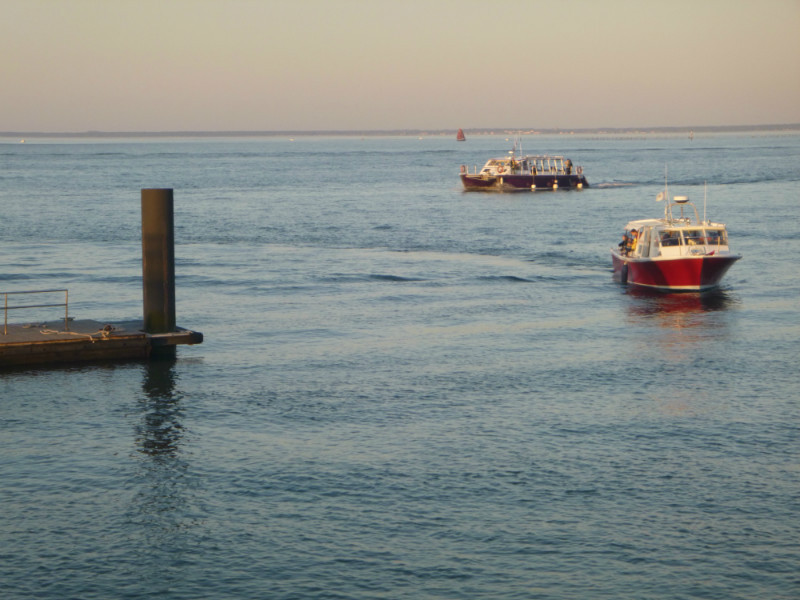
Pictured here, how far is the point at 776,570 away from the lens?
19641mm

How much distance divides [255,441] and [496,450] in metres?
6.35

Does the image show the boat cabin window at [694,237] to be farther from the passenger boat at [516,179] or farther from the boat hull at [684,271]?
the passenger boat at [516,179]

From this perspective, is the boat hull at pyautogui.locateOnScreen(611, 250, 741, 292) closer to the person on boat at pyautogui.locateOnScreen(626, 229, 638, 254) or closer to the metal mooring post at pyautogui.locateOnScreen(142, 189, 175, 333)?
the person on boat at pyautogui.locateOnScreen(626, 229, 638, 254)

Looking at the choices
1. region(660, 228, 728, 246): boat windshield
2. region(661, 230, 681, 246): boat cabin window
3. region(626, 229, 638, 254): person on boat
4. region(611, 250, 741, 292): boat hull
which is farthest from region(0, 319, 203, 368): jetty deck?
region(626, 229, 638, 254): person on boat

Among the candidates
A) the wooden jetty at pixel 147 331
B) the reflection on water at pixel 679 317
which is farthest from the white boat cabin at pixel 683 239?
the wooden jetty at pixel 147 331

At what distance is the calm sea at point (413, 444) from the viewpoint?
19750mm

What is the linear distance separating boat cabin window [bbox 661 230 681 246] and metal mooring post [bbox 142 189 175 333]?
94.0ft

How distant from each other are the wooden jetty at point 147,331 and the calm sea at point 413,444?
711mm

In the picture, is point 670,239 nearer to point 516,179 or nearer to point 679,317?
point 679,317

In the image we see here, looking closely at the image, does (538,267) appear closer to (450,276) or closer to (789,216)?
(450,276)

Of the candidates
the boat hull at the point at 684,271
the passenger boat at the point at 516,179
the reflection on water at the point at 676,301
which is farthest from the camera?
the passenger boat at the point at 516,179

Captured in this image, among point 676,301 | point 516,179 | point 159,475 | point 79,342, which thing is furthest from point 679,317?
point 516,179

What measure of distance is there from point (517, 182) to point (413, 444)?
119 meters

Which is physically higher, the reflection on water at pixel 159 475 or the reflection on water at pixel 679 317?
the reflection on water at pixel 679 317
